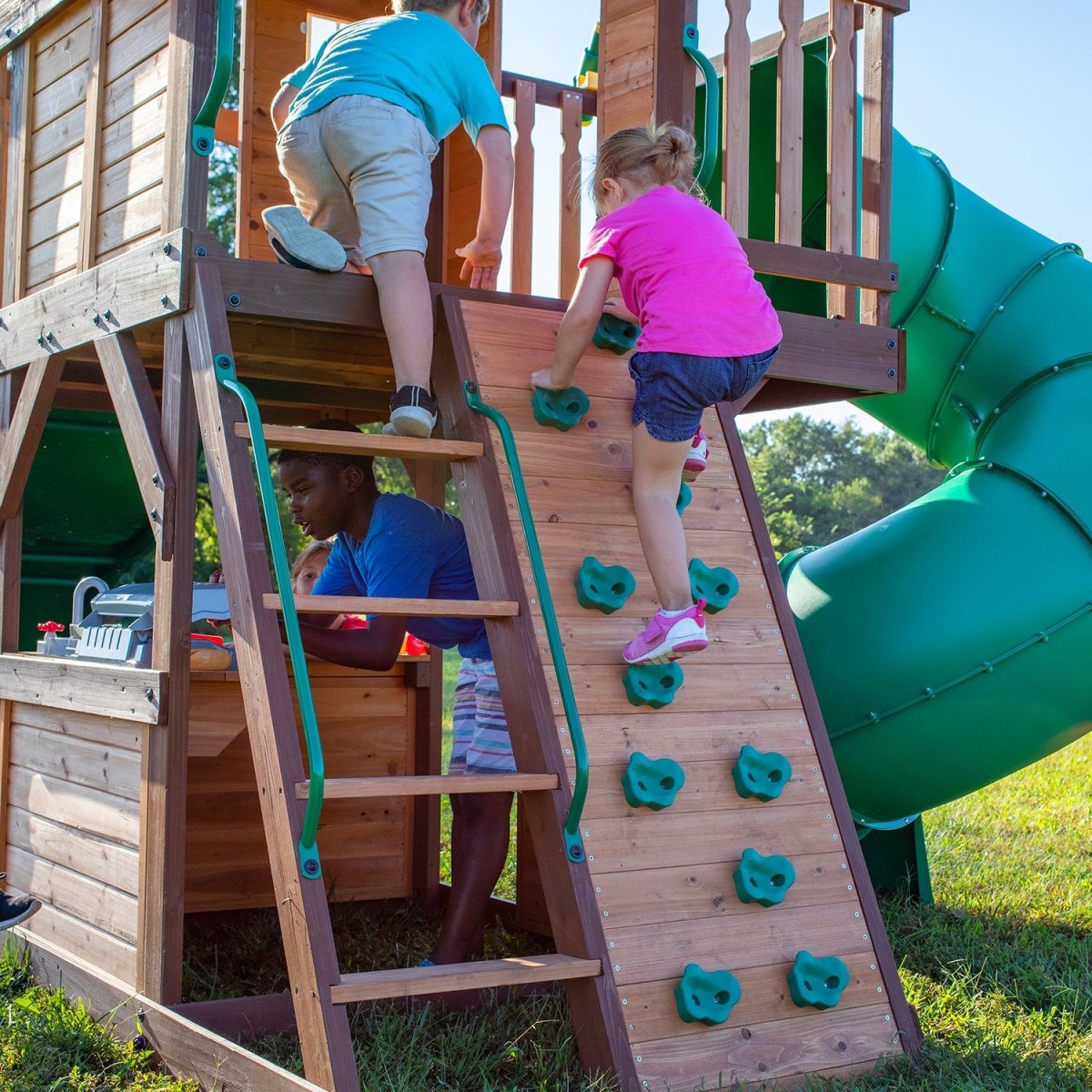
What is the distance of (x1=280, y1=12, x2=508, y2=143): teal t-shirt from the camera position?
13.2ft

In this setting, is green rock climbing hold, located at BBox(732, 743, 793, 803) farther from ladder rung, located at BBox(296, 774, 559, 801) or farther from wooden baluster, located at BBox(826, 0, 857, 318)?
wooden baluster, located at BBox(826, 0, 857, 318)

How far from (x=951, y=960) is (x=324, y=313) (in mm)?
2969

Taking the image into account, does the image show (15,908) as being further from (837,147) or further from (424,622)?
(837,147)

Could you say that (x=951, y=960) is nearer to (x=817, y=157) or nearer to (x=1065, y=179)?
(x=817, y=157)

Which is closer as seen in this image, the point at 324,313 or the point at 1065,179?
the point at 324,313

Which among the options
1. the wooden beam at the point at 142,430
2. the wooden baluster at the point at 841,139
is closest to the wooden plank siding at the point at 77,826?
the wooden beam at the point at 142,430

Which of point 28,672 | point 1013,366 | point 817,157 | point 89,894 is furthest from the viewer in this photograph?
point 817,157

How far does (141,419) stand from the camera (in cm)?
399

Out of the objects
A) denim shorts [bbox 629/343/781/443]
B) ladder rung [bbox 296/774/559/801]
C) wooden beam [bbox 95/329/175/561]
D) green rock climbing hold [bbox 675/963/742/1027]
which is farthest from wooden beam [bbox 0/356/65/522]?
green rock climbing hold [bbox 675/963/742/1027]

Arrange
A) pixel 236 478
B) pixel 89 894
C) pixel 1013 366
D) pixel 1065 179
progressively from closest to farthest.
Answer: pixel 236 478 → pixel 89 894 → pixel 1013 366 → pixel 1065 179

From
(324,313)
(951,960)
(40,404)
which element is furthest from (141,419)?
(951,960)

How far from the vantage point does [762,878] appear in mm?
3561

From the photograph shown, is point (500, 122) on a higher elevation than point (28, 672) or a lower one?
higher

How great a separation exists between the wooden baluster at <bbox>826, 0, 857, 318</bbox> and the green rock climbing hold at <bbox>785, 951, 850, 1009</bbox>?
2.50m
